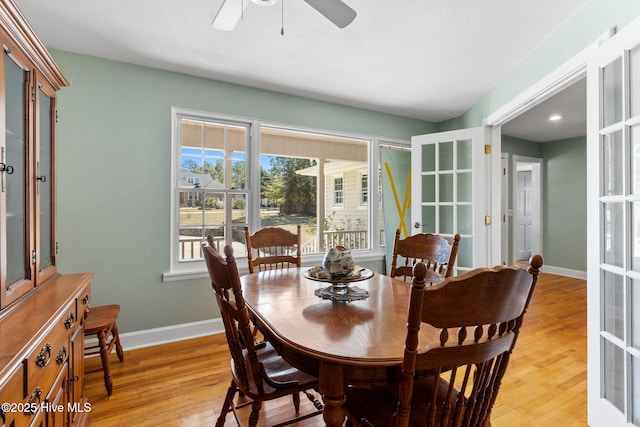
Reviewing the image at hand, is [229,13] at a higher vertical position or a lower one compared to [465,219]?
higher

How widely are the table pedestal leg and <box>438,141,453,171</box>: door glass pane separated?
3168 mm

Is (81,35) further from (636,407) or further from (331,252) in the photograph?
(636,407)

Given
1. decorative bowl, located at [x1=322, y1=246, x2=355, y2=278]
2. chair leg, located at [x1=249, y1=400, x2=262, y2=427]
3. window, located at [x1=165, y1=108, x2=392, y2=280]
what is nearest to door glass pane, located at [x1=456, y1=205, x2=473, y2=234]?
window, located at [x1=165, y1=108, x2=392, y2=280]

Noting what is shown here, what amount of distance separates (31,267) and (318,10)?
1.82 meters

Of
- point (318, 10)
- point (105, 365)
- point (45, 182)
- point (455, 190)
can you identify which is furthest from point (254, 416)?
point (455, 190)

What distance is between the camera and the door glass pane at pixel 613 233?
155 centimetres

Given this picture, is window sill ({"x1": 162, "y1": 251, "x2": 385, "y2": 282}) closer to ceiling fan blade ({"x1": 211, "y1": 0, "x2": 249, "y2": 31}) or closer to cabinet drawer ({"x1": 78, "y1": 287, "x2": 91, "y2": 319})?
cabinet drawer ({"x1": 78, "y1": 287, "x2": 91, "y2": 319})

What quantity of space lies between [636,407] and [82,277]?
9.55 feet

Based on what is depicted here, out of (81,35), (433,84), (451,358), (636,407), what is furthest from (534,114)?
(81,35)

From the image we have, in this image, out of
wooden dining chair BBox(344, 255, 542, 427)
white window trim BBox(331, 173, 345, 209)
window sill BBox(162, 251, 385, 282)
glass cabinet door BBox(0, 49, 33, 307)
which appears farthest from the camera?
white window trim BBox(331, 173, 345, 209)

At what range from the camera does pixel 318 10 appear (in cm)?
150

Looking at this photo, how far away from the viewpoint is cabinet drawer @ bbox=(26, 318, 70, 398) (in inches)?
39.9

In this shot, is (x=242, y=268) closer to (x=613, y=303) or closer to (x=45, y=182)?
(x=45, y=182)

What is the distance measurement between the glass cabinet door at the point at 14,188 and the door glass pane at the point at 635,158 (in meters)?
2.67
